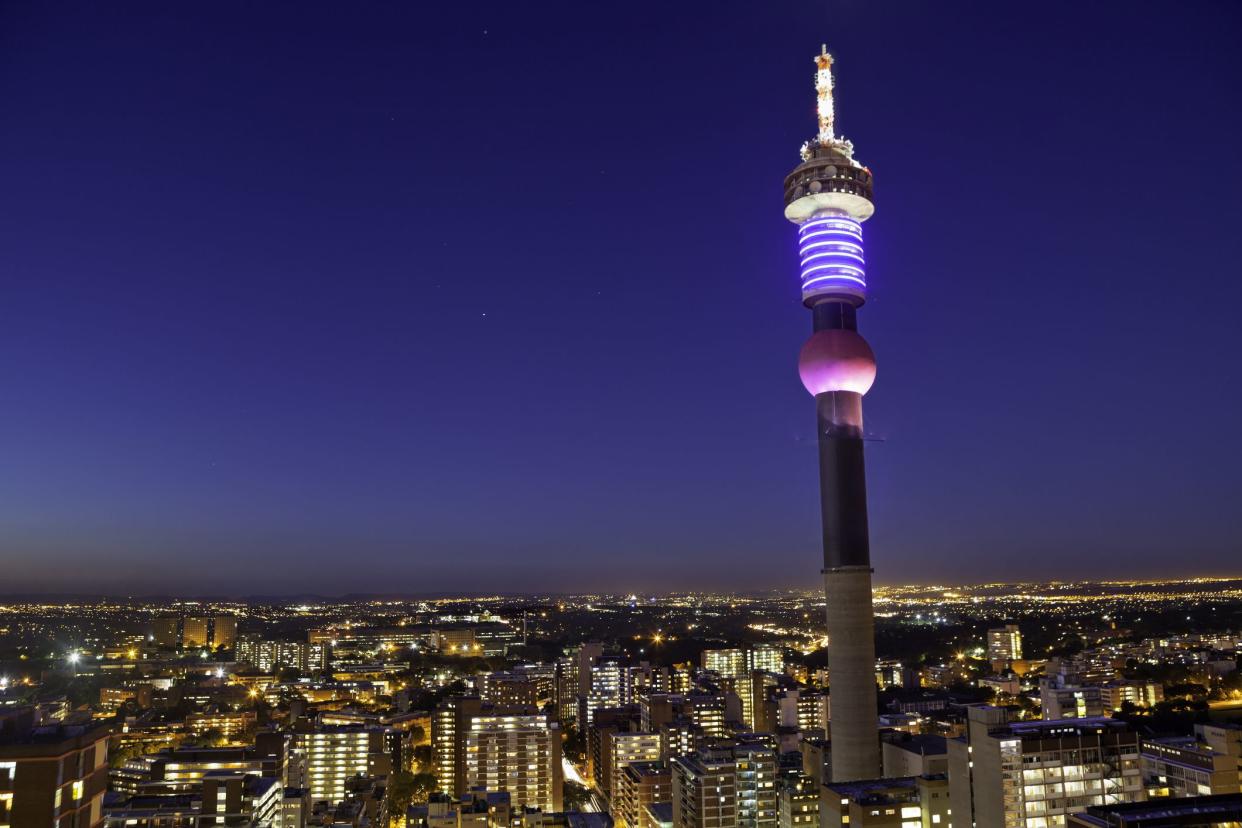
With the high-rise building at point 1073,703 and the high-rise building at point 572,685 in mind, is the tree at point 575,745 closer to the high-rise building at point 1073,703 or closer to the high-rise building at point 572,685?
the high-rise building at point 572,685

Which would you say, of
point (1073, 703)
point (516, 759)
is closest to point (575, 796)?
point (516, 759)

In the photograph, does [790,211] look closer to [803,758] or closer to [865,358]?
[865,358]

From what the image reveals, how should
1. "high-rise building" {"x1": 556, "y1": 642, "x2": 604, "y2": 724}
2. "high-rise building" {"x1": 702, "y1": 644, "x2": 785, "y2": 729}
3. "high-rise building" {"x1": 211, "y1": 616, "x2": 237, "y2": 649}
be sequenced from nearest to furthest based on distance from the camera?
"high-rise building" {"x1": 556, "y1": 642, "x2": 604, "y2": 724} < "high-rise building" {"x1": 702, "y1": 644, "x2": 785, "y2": 729} < "high-rise building" {"x1": 211, "y1": 616, "x2": 237, "y2": 649}

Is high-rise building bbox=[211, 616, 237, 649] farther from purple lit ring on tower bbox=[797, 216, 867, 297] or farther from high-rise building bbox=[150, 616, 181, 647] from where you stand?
purple lit ring on tower bbox=[797, 216, 867, 297]

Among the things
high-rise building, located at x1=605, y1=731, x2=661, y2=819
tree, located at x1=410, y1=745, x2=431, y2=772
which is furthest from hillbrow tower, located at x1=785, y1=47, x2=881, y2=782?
tree, located at x1=410, y1=745, x2=431, y2=772

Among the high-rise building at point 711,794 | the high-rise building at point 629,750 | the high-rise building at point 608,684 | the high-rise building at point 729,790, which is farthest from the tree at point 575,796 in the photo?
the high-rise building at point 608,684

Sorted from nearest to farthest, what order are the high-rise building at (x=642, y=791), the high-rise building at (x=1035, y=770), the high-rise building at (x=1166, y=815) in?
1. the high-rise building at (x=1166, y=815)
2. the high-rise building at (x=1035, y=770)
3. the high-rise building at (x=642, y=791)
